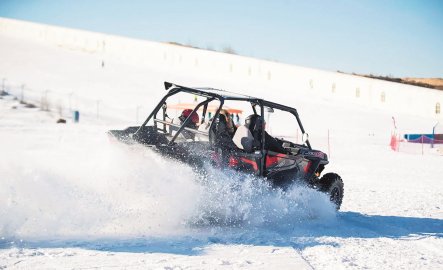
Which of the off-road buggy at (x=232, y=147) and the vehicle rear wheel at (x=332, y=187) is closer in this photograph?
the off-road buggy at (x=232, y=147)

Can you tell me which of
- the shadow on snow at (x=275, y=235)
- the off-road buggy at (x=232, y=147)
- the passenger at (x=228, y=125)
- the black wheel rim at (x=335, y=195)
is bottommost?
the shadow on snow at (x=275, y=235)

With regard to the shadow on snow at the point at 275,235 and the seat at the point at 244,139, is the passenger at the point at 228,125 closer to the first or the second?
the seat at the point at 244,139

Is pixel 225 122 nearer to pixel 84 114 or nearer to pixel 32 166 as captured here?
pixel 32 166

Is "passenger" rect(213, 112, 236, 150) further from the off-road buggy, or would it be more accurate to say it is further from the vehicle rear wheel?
the vehicle rear wheel

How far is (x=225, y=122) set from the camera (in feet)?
21.4

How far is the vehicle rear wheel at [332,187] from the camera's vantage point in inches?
288

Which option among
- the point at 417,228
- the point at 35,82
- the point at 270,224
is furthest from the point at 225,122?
the point at 35,82

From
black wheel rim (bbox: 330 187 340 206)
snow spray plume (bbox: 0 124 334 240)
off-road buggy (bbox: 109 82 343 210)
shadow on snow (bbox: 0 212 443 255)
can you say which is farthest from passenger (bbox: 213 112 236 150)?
black wheel rim (bbox: 330 187 340 206)

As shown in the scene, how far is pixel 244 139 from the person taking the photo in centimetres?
→ 623

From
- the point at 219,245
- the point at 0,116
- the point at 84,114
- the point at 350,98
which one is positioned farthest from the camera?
the point at 350,98

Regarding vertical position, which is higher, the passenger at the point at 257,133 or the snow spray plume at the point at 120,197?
the passenger at the point at 257,133

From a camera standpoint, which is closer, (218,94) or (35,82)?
(218,94)

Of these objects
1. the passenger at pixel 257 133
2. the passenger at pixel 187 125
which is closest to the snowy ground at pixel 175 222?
the passenger at pixel 257 133

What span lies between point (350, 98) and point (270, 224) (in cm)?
3233
